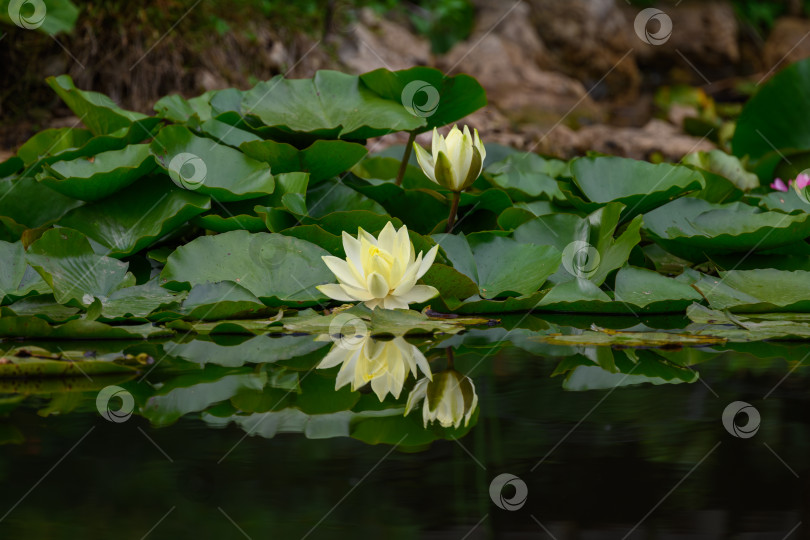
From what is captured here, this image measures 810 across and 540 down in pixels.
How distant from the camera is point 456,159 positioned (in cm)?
154

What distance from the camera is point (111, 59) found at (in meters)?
3.64

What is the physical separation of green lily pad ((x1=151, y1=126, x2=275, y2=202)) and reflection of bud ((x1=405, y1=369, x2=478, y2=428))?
2.15ft

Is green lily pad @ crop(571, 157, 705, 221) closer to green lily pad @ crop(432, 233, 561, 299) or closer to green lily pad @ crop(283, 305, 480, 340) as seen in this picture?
green lily pad @ crop(432, 233, 561, 299)

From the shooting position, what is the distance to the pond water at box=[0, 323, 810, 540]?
709 mm

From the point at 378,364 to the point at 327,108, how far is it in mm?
807

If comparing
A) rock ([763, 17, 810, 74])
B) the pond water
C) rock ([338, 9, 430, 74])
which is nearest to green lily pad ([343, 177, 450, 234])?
the pond water

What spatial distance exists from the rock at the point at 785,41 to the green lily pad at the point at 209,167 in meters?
7.25


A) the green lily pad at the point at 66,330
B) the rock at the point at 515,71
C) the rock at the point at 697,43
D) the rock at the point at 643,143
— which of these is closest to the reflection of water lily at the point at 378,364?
the green lily pad at the point at 66,330

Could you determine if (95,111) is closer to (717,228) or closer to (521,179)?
(521,179)

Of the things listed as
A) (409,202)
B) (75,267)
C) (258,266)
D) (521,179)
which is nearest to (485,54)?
(521,179)

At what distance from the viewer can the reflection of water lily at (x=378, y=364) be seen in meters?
1.12

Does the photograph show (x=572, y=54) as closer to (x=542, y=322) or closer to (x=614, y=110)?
(x=614, y=110)

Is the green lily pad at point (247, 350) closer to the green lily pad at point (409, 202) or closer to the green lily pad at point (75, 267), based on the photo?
the green lily pad at point (75, 267)

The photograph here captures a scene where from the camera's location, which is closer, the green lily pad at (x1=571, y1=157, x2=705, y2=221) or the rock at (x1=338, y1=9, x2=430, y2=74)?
the green lily pad at (x1=571, y1=157, x2=705, y2=221)
